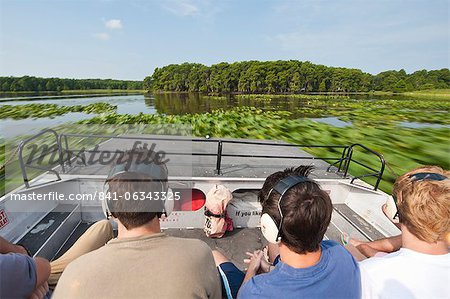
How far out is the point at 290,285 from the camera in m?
1.23

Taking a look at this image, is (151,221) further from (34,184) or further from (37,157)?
(37,157)

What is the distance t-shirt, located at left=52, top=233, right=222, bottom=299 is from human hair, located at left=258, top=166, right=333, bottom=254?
519 mm

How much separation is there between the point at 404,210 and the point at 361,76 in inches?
3617

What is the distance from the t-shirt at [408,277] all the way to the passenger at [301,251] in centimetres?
12

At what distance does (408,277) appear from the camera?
136 cm

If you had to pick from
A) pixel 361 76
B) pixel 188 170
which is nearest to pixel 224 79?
pixel 361 76

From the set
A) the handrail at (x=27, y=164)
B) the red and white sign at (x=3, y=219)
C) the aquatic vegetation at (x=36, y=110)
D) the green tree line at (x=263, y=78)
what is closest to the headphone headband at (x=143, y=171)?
the red and white sign at (x=3, y=219)

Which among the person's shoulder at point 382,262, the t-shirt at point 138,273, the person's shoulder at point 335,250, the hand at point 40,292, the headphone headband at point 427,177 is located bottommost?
the hand at point 40,292

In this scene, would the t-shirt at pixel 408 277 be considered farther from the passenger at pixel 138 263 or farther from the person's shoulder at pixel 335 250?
the passenger at pixel 138 263

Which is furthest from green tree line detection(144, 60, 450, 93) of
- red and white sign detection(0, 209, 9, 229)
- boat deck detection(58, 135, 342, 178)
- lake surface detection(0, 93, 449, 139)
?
red and white sign detection(0, 209, 9, 229)

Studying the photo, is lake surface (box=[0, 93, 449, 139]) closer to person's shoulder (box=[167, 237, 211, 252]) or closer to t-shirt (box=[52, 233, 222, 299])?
t-shirt (box=[52, 233, 222, 299])

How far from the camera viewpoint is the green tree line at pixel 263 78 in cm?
6881

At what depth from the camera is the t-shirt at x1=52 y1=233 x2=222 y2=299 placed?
3.44ft

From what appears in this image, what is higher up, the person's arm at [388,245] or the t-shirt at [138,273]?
the t-shirt at [138,273]
